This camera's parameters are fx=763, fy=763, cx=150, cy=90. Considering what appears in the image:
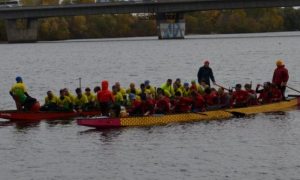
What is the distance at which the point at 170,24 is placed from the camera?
153 metres

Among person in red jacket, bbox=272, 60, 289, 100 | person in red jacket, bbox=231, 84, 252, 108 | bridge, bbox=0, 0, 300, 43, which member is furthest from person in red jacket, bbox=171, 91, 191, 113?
bridge, bbox=0, 0, 300, 43

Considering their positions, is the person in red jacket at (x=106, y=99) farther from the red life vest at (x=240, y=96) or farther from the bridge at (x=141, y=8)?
the bridge at (x=141, y=8)

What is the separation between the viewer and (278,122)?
39.4 m

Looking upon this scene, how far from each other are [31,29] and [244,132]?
420 ft

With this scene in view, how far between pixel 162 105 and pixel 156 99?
1978 mm

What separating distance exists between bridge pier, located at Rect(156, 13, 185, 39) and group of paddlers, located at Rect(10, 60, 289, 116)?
10904 cm

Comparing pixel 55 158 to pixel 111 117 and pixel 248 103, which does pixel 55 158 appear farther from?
pixel 248 103

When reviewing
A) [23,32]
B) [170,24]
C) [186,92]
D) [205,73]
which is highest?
[170,24]

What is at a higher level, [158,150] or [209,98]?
[209,98]

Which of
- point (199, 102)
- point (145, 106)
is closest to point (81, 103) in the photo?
point (145, 106)

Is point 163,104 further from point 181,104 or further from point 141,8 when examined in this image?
point 141,8

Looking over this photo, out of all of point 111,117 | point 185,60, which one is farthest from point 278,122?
point 185,60

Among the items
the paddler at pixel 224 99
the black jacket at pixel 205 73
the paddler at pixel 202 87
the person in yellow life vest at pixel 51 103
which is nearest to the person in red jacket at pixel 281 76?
the black jacket at pixel 205 73

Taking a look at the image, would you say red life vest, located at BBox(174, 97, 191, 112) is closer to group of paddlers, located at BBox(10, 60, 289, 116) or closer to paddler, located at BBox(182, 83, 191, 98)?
group of paddlers, located at BBox(10, 60, 289, 116)
